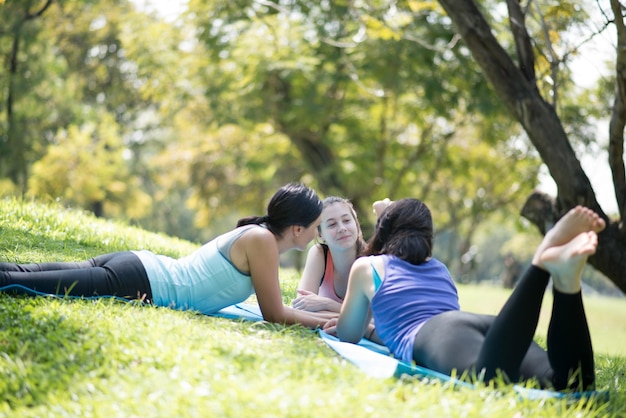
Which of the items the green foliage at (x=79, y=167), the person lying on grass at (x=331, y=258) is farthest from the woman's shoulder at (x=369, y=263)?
the green foliage at (x=79, y=167)

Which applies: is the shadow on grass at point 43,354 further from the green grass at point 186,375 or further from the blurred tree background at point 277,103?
the blurred tree background at point 277,103

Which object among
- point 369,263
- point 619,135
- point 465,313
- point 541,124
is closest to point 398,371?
point 465,313

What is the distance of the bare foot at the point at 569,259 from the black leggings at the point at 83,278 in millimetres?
2878

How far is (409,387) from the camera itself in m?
3.64

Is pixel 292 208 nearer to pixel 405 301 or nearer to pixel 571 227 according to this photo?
pixel 405 301

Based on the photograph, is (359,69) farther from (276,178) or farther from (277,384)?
(277,384)

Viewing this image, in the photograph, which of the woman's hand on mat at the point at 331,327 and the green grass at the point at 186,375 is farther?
the woman's hand on mat at the point at 331,327

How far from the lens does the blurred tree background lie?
16.1 m

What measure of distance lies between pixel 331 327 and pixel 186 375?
1.77m

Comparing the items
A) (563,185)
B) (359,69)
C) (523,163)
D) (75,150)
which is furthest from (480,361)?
(75,150)

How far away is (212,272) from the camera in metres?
5.20

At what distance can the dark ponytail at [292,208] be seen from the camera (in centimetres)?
518

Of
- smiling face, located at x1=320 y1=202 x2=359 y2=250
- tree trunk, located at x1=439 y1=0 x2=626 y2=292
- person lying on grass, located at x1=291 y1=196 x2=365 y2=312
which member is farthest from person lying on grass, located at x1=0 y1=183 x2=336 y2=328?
tree trunk, located at x1=439 y1=0 x2=626 y2=292

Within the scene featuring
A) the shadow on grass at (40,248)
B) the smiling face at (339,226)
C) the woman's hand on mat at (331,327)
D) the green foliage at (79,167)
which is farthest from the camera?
the green foliage at (79,167)
